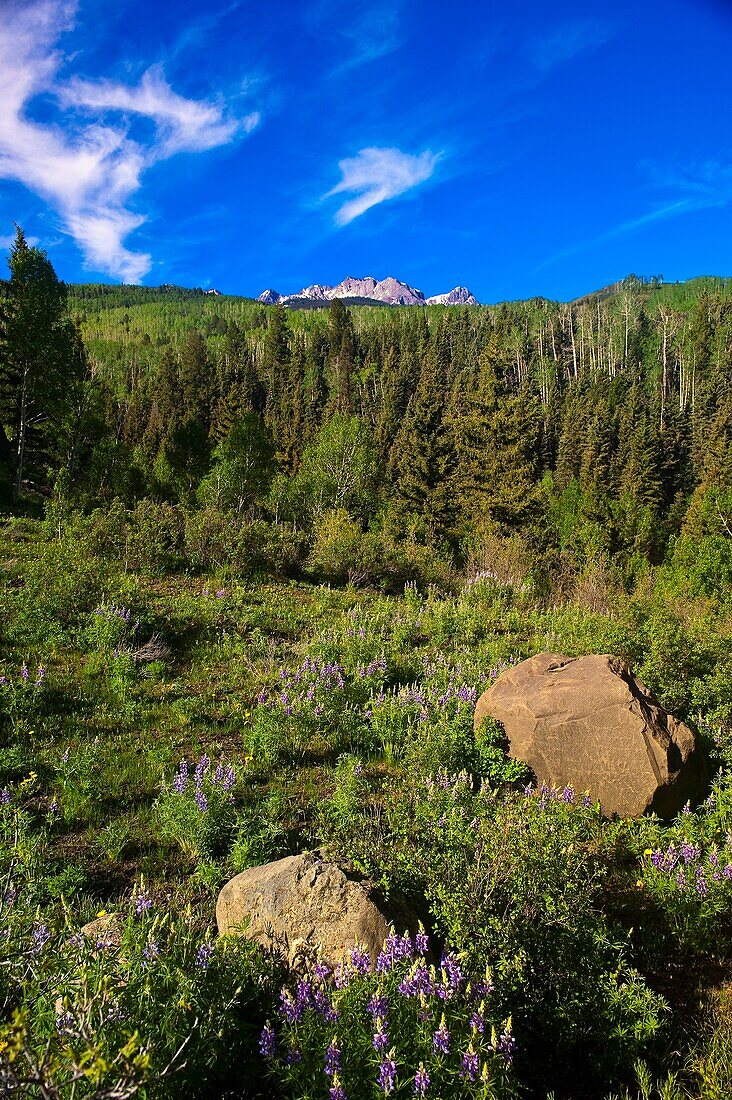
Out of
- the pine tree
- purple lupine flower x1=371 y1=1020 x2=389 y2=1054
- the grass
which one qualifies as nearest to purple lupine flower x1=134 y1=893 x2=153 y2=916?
the grass

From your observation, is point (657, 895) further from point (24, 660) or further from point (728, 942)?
point (24, 660)

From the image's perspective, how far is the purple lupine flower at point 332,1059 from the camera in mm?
2057

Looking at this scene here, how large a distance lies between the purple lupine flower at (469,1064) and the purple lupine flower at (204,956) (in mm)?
1121

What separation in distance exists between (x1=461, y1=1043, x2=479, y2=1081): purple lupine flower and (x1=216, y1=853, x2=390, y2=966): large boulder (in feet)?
3.15

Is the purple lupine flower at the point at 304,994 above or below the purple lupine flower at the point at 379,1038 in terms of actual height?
below

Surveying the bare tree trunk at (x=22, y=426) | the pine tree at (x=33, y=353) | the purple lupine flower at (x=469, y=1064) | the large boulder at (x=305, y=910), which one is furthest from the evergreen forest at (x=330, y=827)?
the pine tree at (x=33, y=353)

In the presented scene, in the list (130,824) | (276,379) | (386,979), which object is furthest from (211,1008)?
(276,379)

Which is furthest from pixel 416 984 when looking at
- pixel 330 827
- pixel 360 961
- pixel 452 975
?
pixel 330 827

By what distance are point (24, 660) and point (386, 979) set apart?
21.3 ft

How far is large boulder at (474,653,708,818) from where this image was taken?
208 inches

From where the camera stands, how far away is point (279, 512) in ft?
140

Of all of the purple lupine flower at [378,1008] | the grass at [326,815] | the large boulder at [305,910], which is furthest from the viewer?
the large boulder at [305,910]

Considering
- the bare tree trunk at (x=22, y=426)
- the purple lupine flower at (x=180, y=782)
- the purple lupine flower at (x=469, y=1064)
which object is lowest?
the purple lupine flower at (x=180, y=782)

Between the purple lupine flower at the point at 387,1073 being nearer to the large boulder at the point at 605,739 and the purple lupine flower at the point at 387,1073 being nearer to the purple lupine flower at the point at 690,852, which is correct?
the purple lupine flower at the point at 690,852
